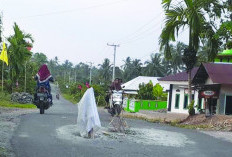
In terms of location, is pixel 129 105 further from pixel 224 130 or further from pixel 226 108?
pixel 224 130

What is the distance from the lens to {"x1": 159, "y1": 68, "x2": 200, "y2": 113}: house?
3381 centimetres

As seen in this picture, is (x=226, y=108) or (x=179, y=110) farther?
(x=179, y=110)

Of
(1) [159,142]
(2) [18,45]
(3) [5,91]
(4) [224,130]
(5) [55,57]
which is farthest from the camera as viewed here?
(5) [55,57]

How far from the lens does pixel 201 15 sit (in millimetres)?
20312

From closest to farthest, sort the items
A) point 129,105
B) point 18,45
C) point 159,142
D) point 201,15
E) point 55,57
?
point 159,142 < point 201,15 < point 129,105 < point 18,45 < point 55,57

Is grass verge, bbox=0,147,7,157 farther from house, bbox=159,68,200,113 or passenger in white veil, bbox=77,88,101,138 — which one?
house, bbox=159,68,200,113

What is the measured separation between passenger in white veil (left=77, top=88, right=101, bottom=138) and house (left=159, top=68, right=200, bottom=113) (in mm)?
22778

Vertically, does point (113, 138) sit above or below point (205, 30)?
below

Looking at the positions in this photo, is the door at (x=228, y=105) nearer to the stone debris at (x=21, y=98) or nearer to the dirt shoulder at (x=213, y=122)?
the dirt shoulder at (x=213, y=122)

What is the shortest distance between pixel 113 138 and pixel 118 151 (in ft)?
8.12

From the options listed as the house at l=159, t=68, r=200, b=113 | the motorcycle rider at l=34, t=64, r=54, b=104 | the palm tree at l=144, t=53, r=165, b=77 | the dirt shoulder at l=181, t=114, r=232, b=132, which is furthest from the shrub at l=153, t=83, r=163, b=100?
the palm tree at l=144, t=53, r=165, b=77

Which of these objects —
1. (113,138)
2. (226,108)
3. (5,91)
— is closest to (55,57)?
(5,91)

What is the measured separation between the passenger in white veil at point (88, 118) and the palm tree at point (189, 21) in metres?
10.2

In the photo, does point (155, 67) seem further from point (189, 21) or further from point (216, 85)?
point (189, 21)
